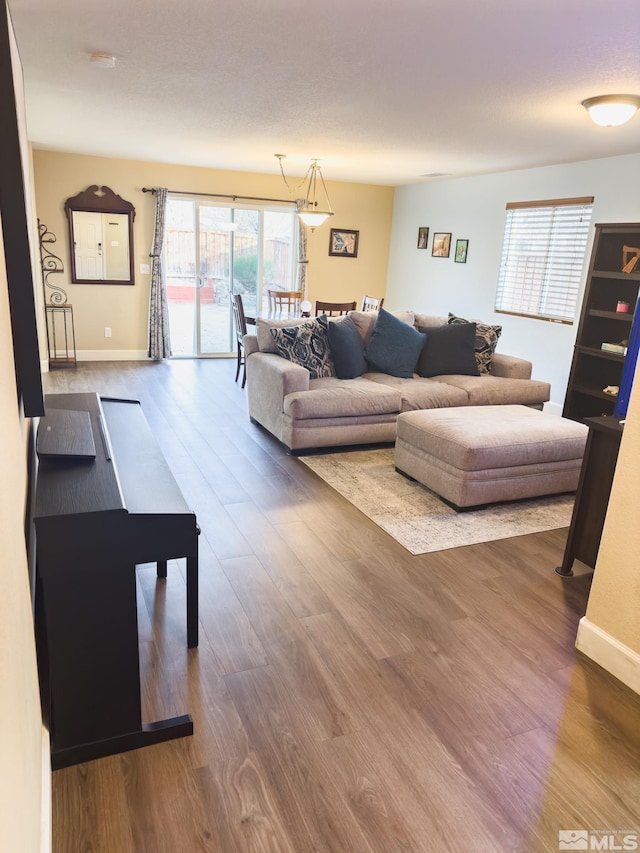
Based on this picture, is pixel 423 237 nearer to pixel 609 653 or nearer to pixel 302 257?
pixel 302 257

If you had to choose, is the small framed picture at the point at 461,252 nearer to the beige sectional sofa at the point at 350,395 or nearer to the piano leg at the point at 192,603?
the beige sectional sofa at the point at 350,395

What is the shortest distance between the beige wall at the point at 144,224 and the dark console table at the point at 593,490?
20.5 ft

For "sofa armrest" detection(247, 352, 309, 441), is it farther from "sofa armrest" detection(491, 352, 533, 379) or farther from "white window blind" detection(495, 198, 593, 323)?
"white window blind" detection(495, 198, 593, 323)

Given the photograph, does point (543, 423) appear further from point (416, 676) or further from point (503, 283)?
point (503, 283)

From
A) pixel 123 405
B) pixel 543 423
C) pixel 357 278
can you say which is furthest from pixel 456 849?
pixel 357 278

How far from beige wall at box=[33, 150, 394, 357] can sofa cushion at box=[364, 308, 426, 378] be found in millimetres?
3577

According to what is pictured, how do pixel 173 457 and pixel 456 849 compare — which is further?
pixel 173 457

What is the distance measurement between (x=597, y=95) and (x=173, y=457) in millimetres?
3514

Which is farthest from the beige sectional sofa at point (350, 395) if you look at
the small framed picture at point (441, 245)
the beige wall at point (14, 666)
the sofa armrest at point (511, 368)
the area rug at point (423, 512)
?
the beige wall at point (14, 666)

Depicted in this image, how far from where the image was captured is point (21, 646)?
113 cm

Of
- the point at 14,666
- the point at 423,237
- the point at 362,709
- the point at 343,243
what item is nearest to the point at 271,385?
the point at 362,709

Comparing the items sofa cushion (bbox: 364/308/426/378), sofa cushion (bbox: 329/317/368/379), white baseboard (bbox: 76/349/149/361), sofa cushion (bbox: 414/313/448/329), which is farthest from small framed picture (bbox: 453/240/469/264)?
white baseboard (bbox: 76/349/149/361)

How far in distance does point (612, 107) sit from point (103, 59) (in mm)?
2925

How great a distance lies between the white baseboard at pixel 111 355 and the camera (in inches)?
294
